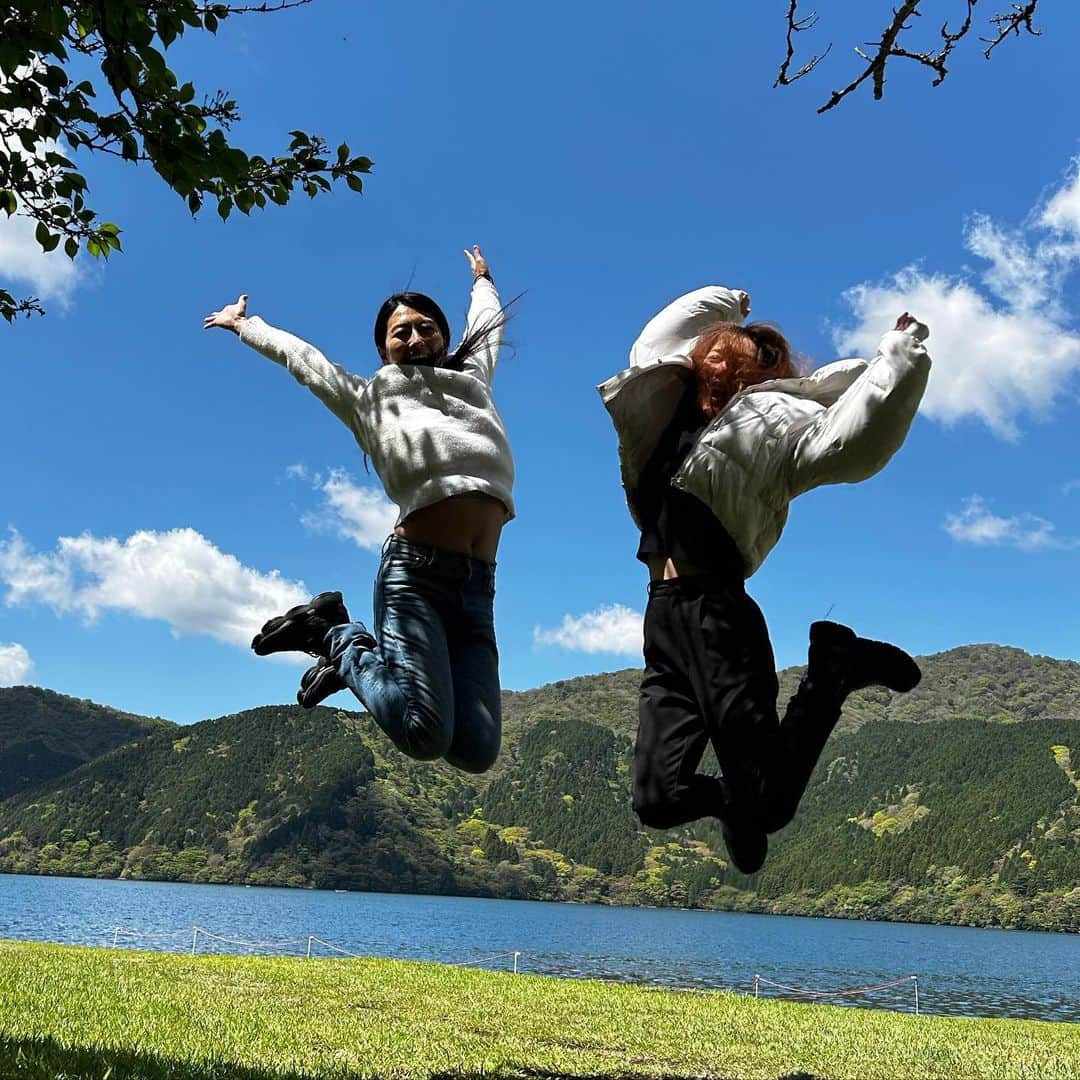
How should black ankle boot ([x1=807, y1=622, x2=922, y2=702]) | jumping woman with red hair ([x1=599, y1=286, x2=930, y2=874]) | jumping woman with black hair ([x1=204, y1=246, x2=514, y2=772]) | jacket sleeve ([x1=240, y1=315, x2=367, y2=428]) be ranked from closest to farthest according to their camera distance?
jumping woman with red hair ([x1=599, y1=286, x2=930, y2=874]), black ankle boot ([x1=807, y1=622, x2=922, y2=702]), jumping woman with black hair ([x1=204, y1=246, x2=514, y2=772]), jacket sleeve ([x1=240, y1=315, x2=367, y2=428])

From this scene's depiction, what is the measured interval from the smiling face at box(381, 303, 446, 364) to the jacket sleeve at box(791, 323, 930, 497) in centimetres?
195

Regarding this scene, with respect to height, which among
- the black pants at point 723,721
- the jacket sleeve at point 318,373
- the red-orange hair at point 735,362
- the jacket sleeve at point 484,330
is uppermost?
the jacket sleeve at point 484,330

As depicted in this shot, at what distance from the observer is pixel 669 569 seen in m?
3.82

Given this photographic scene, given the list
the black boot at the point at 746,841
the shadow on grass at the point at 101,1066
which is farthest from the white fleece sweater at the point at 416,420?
the shadow on grass at the point at 101,1066

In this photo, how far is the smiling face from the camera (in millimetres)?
4574

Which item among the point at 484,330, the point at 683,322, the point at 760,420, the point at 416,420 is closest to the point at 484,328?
the point at 484,330

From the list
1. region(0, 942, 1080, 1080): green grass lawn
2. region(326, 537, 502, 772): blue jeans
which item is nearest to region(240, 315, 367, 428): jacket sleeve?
region(326, 537, 502, 772): blue jeans

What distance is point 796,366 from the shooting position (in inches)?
154

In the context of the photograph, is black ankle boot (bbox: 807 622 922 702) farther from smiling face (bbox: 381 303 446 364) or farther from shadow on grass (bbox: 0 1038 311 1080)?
shadow on grass (bbox: 0 1038 311 1080)

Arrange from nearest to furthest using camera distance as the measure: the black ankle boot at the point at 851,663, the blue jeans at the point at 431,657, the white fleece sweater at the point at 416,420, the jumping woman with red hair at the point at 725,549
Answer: the jumping woman with red hair at the point at 725,549, the black ankle boot at the point at 851,663, the blue jeans at the point at 431,657, the white fleece sweater at the point at 416,420

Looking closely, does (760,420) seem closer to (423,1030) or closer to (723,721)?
(723,721)

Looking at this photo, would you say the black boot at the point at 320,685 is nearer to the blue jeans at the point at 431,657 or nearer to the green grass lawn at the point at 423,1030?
the blue jeans at the point at 431,657

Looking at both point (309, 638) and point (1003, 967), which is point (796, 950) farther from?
point (309, 638)

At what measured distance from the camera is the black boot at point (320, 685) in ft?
14.2
